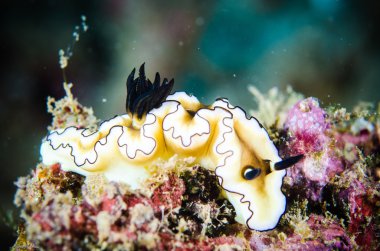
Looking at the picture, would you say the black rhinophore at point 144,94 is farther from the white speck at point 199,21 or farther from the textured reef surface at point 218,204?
the white speck at point 199,21

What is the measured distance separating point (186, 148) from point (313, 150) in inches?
50.6

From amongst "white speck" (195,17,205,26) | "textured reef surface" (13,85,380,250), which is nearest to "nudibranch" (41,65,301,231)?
"textured reef surface" (13,85,380,250)

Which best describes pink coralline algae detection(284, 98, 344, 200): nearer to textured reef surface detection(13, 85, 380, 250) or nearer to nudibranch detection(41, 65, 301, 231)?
textured reef surface detection(13, 85, 380, 250)

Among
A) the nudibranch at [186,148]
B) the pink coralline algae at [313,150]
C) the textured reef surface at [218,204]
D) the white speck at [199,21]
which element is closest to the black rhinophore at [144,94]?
the nudibranch at [186,148]

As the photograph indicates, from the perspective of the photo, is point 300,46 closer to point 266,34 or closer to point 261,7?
point 266,34

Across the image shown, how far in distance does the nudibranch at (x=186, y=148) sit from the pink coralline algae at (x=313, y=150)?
44 cm

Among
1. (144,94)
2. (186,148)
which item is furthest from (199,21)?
(186,148)

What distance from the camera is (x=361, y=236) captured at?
267 cm

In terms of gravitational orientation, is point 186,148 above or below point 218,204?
above

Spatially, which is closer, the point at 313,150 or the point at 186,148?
the point at 186,148

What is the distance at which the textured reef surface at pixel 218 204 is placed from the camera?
77.7 inches

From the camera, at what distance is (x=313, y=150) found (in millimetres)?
2951

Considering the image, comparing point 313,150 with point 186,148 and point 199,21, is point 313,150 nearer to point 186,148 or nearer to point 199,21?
point 186,148

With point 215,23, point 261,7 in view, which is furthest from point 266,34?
point 215,23
